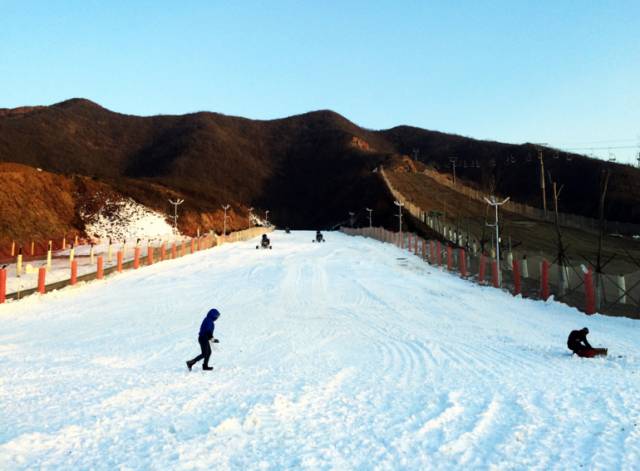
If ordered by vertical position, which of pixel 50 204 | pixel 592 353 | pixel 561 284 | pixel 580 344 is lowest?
pixel 592 353

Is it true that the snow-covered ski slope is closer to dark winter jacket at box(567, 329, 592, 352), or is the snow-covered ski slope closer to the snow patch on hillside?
dark winter jacket at box(567, 329, 592, 352)

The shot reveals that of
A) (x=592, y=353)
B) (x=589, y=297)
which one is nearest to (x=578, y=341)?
(x=592, y=353)

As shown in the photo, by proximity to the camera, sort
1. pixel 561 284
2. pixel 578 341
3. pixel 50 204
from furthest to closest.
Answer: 1. pixel 50 204
2. pixel 561 284
3. pixel 578 341

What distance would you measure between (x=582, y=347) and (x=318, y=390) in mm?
5839

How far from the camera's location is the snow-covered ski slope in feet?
18.0

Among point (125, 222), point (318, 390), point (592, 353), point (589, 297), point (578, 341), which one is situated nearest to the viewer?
point (318, 390)

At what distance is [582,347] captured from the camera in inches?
414

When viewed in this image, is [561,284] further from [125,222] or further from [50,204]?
[125,222]

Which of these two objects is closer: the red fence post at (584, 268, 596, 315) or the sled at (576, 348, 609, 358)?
the sled at (576, 348, 609, 358)

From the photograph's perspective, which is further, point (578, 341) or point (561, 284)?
point (561, 284)

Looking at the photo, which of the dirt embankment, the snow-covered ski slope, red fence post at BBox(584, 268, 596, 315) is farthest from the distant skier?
Answer: the dirt embankment

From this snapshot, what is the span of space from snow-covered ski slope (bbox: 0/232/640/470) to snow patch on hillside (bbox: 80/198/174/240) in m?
53.4

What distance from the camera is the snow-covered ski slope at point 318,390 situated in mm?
5477

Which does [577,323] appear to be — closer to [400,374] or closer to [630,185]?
[400,374]
